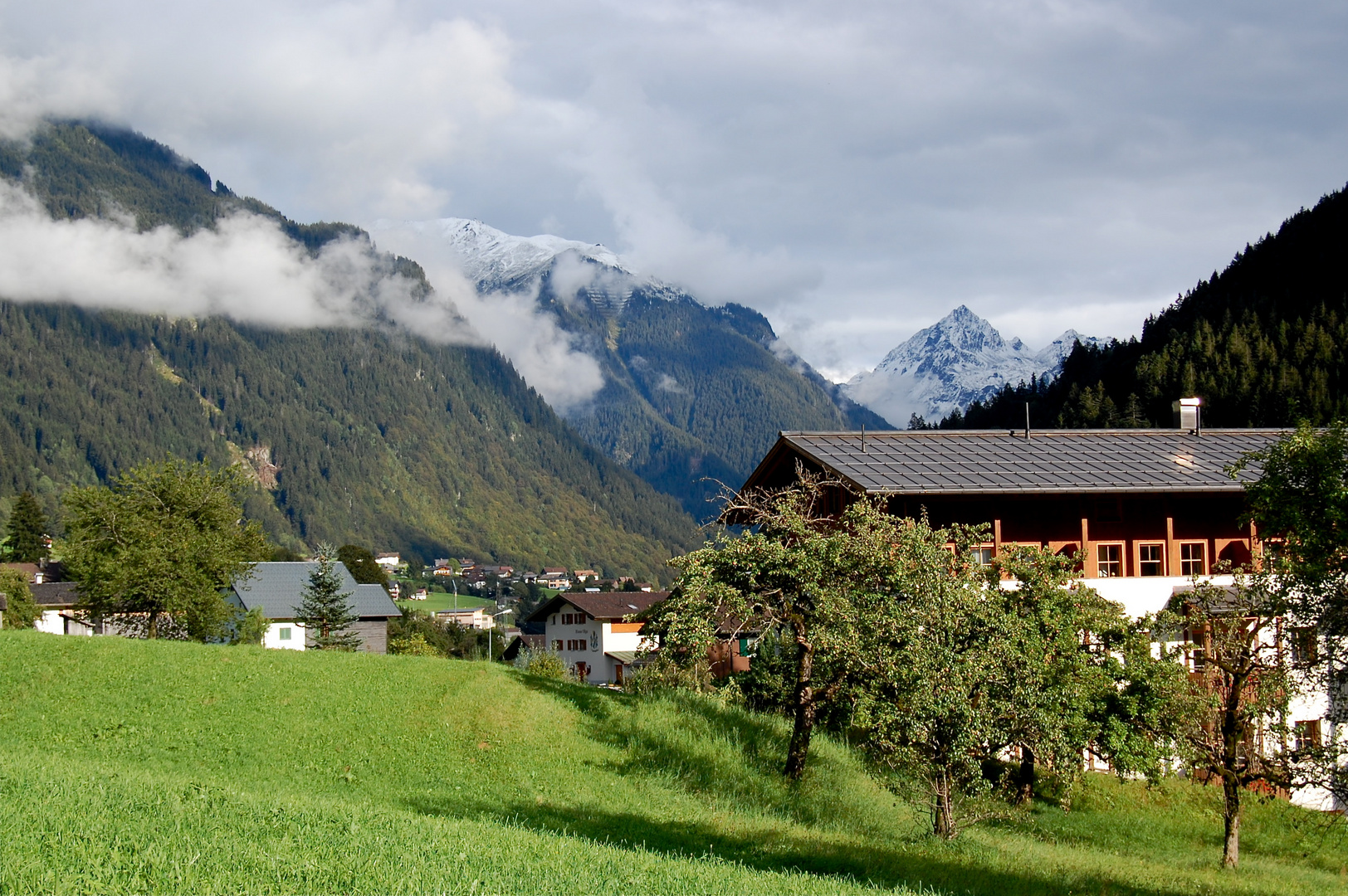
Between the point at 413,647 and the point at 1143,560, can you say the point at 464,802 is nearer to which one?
the point at 1143,560

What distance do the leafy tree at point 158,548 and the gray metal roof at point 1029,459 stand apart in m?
22.7

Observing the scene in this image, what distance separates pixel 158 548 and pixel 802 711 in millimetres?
28811

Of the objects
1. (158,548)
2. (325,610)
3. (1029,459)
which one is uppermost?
(1029,459)

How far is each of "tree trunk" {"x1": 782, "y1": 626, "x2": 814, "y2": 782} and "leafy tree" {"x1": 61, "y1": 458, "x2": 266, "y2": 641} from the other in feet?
90.9

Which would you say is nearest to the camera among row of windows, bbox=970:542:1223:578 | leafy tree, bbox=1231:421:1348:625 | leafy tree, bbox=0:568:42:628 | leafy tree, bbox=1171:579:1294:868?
leafy tree, bbox=1231:421:1348:625

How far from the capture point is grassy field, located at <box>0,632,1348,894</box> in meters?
10.6

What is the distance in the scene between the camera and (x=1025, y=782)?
83.6ft

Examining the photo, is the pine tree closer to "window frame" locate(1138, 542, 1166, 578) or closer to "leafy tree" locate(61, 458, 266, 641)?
"leafy tree" locate(61, 458, 266, 641)

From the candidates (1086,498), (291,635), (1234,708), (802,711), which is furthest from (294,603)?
(1234,708)

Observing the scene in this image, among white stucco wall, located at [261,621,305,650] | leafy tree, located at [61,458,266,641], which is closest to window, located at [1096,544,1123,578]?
leafy tree, located at [61,458,266,641]

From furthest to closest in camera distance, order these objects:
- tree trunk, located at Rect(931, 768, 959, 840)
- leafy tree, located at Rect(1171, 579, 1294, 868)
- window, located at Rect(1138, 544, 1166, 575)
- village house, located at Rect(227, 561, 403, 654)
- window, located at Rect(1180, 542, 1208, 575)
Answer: village house, located at Rect(227, 561, 403, 654)
window, located at Rect(1180, 542, 1208, 575)
window, located at Rect(1138, 544, 1166, 575)
leafy tree, located at Rect(1171, 579, 1294, 868)
tree trunk, located at Rect(931, 768, 959, 840)

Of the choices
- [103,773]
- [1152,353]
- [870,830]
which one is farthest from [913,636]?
[1152,353]

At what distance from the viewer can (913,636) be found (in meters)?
18.4

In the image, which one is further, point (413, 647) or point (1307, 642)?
point (413, 647)
